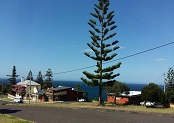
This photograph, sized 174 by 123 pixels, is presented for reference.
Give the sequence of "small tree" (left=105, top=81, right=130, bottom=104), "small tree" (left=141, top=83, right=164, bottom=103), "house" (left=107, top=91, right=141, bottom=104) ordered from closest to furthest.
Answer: "small tree" (left=141, top=83, right=164, bottom=103) → "small tree" (left=105, top=81, right=130, bottom=104) → "house" (left=107, top=91, right=141, bottom=104)

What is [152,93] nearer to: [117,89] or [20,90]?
[117,89]

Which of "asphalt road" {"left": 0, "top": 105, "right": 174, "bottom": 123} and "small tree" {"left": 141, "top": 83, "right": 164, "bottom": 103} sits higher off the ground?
"small tree" {"left": 141, "top": 83, "right": 164, "bottom": 103}

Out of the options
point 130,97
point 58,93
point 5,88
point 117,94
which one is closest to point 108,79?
point 117,94

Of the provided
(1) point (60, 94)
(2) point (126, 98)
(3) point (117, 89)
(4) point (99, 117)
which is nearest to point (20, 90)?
(1) point (60, 94)

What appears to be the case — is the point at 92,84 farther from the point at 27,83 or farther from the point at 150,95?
the point at 27,83

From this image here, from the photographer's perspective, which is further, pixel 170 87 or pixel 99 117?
pixel 170 87

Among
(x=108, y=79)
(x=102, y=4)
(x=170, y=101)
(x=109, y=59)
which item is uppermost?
(x=102, y=4)

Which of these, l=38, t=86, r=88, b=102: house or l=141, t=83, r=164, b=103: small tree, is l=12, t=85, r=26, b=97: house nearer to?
l=38, t=86, r=88, b=102: house

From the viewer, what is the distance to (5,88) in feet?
361

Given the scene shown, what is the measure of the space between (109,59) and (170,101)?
24929 mm

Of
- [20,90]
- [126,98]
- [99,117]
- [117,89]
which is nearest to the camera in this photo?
[99,117]

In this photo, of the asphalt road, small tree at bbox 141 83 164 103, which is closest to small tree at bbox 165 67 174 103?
small tree at bbox 141 83 164 103

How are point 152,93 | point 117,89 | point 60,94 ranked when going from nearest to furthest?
point 152,93
point 117,89
point 60,94

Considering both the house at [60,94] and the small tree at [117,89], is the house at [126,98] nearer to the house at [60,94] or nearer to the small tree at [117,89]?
the small tree at [117,89]
